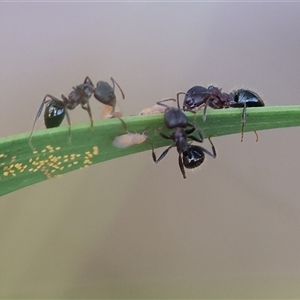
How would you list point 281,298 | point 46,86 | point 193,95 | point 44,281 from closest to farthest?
point 193,95
point 281,298
point 44,281
point 46,86

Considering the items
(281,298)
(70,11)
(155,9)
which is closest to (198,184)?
(281,298)

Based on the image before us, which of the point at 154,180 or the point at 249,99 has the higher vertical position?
the point at 249,99

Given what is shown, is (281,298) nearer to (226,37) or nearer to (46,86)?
(226,37)

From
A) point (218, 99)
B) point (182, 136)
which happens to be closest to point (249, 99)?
point (218, 99)

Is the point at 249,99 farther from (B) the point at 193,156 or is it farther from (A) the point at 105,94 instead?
(A) the point at 105,94

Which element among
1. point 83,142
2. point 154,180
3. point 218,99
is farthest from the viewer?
point 154,180

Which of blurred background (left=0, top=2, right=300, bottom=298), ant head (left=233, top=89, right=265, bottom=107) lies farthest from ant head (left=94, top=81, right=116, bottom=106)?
blurred background (left=0, top=2, right=300, bottom=298)
